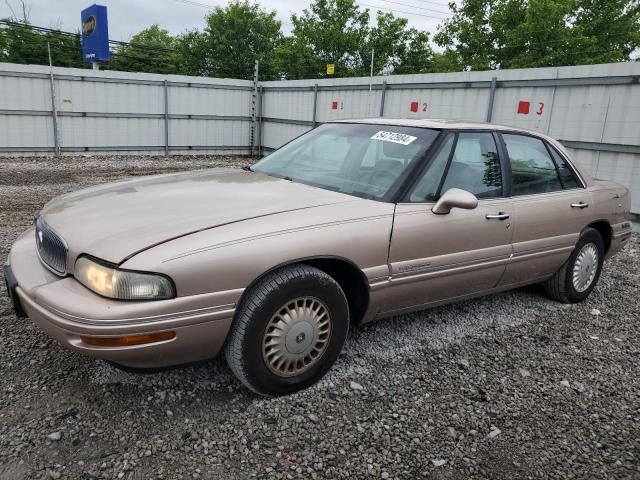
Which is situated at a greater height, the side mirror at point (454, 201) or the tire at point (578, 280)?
the side mirror at point (454, 201)

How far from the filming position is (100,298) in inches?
86.3

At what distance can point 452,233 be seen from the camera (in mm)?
3154

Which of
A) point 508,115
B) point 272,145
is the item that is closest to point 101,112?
point 272,145

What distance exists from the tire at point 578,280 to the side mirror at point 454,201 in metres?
1.80

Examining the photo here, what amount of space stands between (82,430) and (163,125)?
14.2 metres

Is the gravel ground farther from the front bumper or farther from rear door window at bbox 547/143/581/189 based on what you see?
rear door window at bbox 547/143/581/189

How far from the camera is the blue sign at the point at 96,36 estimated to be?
57.4 feet

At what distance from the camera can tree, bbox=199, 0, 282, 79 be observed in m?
39.5

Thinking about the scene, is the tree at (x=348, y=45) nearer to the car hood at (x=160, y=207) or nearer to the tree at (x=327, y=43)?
the tree at (x=327, y=43)

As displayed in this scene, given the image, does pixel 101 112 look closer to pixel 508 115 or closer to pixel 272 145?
pixel 272 145

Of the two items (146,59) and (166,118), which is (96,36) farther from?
(146,59)

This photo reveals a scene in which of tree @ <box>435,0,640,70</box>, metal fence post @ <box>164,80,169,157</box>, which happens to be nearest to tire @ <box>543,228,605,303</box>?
metal fence post @ <box>164,80,169,157</box>

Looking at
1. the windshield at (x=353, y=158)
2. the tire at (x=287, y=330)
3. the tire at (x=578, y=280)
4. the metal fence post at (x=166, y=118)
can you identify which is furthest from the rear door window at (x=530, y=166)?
the metal fence post at (x=166, y=118)

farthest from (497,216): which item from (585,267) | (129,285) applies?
(129,285)
